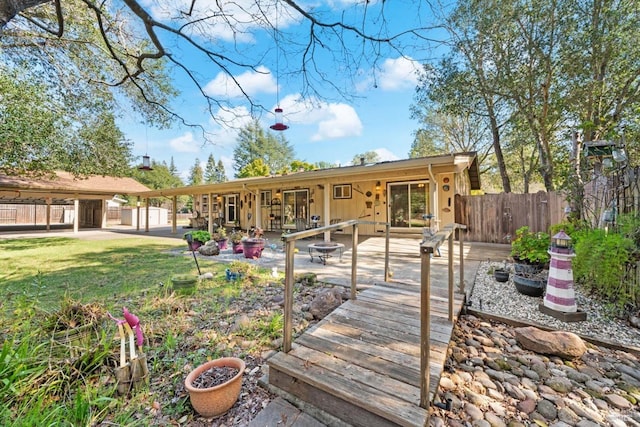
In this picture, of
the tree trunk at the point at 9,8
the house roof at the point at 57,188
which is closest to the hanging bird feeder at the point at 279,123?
the tree trunk at the point at 9,8

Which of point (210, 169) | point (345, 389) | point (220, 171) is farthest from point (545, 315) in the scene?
point (210, 169)

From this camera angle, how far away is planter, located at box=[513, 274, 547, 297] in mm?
3414

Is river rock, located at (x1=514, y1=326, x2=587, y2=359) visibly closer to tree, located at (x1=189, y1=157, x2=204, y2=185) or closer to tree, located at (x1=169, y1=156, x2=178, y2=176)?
tree, located at (x1=189, y1=157, x2=204, y2=185)

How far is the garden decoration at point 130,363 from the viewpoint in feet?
6.10

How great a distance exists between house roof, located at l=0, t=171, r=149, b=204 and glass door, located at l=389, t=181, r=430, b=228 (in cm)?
1289

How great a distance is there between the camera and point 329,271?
5023 mm

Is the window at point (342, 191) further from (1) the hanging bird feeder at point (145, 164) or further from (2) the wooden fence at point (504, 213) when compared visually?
(1) the hanging bird feeder at point (145, 164)

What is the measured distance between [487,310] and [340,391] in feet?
8.25

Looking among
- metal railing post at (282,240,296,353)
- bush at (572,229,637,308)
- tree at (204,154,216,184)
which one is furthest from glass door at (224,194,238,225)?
tree at (204,154,216,184)

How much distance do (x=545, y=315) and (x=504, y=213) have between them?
6.13 metres

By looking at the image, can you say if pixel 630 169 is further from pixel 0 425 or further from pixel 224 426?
pixel 0 425

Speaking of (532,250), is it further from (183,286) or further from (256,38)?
(183,286)

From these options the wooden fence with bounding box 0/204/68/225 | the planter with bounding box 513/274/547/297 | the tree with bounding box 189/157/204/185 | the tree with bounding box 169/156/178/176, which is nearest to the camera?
the planter with bounding box 513/274/547/297

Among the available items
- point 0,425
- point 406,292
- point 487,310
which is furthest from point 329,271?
point 0,425
